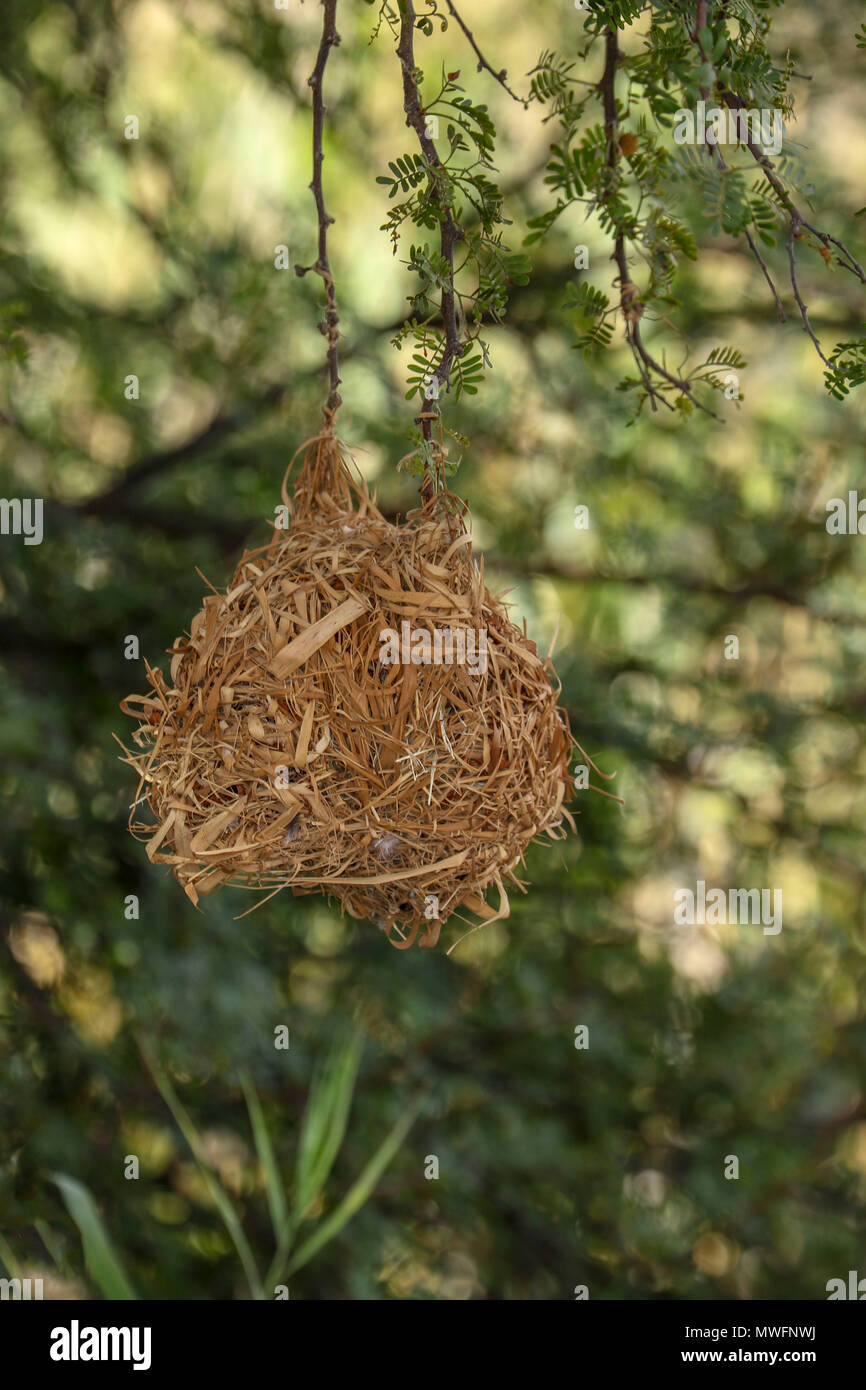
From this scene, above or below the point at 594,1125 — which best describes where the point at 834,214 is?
above

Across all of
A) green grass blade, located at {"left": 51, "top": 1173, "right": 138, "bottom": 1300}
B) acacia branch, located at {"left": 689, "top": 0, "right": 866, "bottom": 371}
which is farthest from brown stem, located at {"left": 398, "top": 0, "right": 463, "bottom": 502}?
green grass blade, located at {"left": 51, "top": 1173, "right": 138, "bottom": 1300}

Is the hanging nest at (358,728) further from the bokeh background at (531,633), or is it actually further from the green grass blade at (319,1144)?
the bokeh background at (531,633)

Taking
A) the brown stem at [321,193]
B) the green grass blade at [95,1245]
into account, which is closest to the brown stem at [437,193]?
the brown stem at [321,193]

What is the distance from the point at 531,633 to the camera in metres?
2.05

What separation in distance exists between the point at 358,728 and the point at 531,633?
126 cm

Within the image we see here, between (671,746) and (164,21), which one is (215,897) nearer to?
(671,746)

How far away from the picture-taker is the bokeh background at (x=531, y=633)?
6.18 ft

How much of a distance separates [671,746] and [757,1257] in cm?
100

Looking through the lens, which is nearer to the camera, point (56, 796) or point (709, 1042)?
point (56, 796)

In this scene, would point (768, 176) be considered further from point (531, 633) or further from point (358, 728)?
point (531, 633)

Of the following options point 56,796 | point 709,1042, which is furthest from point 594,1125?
point 56,796

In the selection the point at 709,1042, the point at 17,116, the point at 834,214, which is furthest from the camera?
the point at 709,1042

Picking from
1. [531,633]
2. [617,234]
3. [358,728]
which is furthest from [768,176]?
[531,633]

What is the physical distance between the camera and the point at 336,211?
1942mm
